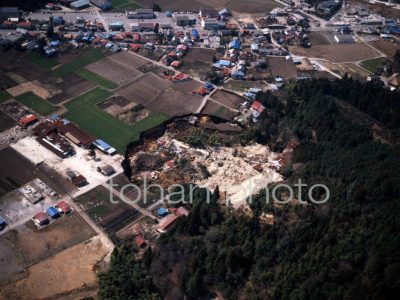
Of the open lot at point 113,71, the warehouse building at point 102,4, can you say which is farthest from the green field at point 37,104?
the warehouse building at point 102,4

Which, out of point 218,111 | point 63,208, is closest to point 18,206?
point 63,208

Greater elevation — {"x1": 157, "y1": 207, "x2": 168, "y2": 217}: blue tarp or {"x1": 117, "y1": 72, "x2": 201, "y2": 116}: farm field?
{"x1": 117, "y1": 72, "x2": 201, "y2": 116}: farm field

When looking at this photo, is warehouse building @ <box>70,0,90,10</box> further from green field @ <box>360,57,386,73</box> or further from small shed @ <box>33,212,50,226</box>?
small shed @ <box>33,212,50,226</box>

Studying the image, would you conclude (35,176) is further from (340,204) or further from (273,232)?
(340,204)

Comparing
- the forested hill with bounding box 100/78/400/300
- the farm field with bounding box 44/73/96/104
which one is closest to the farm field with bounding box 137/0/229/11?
the farm field with bounding box 44/73/96/104

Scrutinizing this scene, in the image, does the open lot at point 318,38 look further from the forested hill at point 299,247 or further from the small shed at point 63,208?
the small shed at point 63,208

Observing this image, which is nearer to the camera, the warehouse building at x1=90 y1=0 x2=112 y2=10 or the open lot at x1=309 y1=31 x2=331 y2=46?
the open lot at x1=309 y1=31 x2=331 y2=46

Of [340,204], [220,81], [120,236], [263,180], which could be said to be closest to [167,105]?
[220,81]
